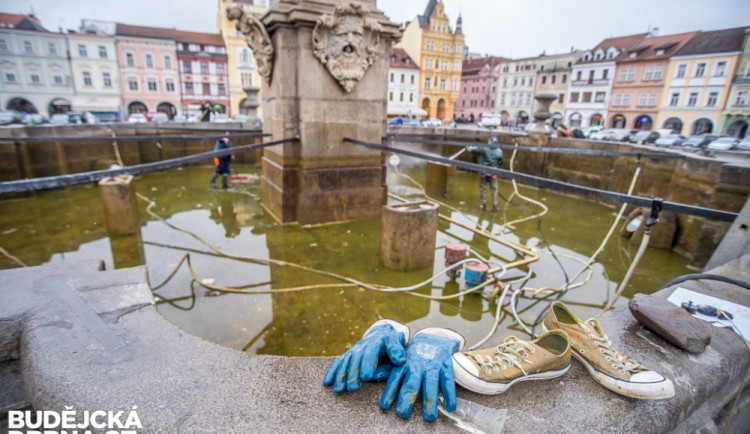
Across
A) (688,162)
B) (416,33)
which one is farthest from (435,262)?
(416,33)

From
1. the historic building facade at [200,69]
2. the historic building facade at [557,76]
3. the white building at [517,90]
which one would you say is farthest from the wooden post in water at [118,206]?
the white building at [517,90]

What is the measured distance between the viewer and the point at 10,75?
40625mm

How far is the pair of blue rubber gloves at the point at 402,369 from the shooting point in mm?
1406

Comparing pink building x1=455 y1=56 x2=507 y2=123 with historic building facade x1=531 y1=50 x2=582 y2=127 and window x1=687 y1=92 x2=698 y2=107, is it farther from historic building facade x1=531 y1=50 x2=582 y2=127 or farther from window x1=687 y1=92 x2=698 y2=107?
window x1=687 y1=92 x2=698 y2=107

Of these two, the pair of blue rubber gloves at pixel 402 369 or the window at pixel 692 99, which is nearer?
the pair of blue rubber gloves at pixel 402 369

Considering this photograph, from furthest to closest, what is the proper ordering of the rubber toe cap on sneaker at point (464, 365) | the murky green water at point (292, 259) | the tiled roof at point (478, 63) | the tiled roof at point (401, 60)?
the tiled roof at point (478, 63) → the tiled roof at point (401, 60) → the murky green water at point (292, 259) → the rubber toe cap on sneaker at point (464, 365)

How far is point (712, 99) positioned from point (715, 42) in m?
5.75

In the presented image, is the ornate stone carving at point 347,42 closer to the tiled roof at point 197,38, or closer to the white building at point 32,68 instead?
the tiled roof at point 197,38

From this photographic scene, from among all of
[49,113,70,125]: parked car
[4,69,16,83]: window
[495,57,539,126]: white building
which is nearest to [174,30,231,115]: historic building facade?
[4,69,16,83]: window

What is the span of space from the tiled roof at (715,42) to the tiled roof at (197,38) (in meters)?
54.3

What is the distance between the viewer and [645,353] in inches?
74.4

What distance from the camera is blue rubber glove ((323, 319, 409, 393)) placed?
1484mm

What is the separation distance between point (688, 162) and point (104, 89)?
54992 mm

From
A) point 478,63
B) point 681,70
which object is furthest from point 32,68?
point 681,70
